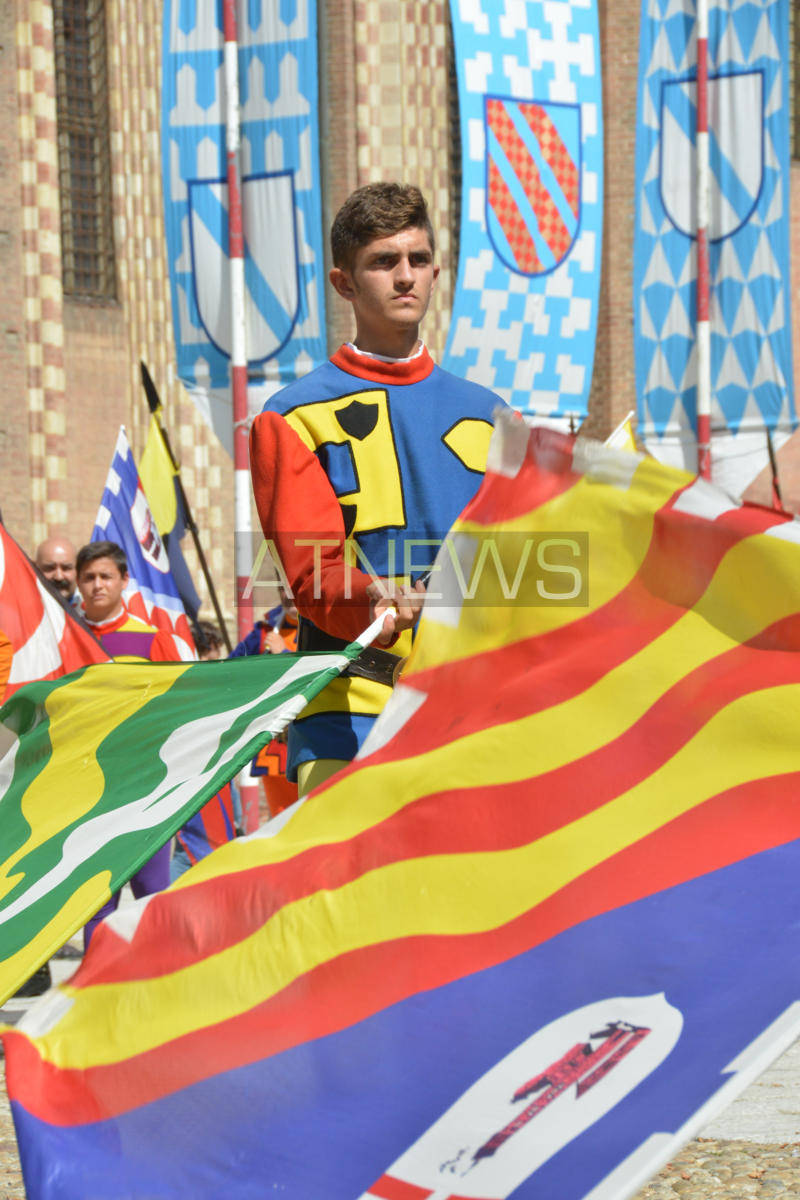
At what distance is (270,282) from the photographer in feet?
28.1

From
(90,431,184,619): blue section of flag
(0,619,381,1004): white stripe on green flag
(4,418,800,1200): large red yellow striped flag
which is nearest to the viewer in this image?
(4,418,800,1200): large red yellow striped flag

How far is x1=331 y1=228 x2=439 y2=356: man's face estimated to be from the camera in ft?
10.0

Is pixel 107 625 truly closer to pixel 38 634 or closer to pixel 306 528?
pixel 38 634

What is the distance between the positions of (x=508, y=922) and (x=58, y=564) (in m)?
6.88

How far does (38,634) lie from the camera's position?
609 cm

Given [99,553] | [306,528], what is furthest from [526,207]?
[306,528]

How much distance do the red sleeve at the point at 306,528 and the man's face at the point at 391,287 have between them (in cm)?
26

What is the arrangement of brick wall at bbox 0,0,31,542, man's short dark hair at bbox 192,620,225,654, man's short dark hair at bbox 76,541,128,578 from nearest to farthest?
man's short dark hair at bbox 76,541,128,578 < man's short dark hair at bbox 192,620,225,654 < brick wall at bbox 0,0,31,542

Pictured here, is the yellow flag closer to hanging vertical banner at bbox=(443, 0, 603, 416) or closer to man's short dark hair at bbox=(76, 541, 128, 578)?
hanging vertical banner at bbox=(443, 0, 603, 416)

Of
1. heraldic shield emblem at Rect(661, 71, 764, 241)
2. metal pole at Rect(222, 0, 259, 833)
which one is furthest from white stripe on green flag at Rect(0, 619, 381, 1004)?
heraldic shield emblem at Rect(661, 71, 764, 241)

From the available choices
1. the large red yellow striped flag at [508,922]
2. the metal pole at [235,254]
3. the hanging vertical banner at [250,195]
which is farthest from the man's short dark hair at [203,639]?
the large red yellow striped flag at [508,922]

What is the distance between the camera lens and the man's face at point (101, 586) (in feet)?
22.4

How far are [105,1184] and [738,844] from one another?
0.93 metres

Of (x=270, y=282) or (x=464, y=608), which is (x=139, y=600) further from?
(x=464, y=608)
